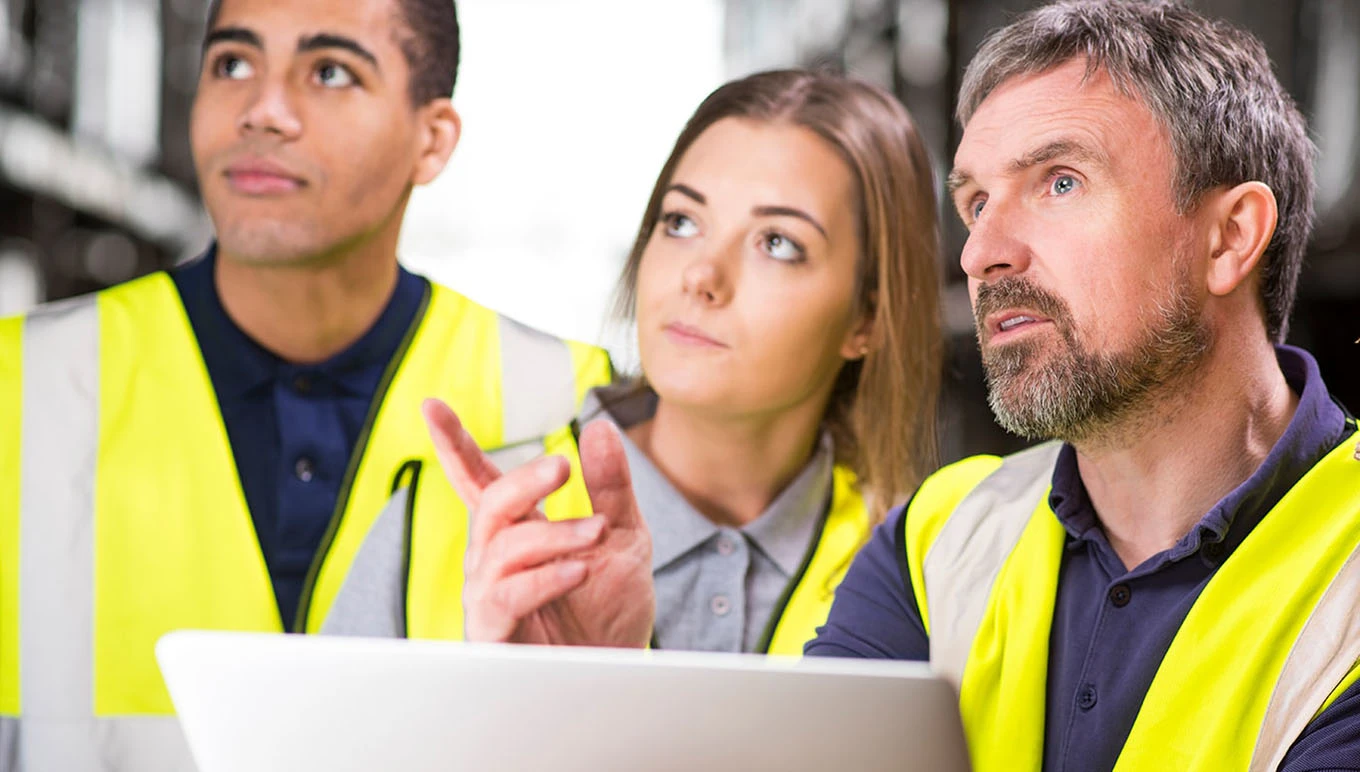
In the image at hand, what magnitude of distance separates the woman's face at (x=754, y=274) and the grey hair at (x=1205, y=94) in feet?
1.24

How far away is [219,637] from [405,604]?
3.23ft

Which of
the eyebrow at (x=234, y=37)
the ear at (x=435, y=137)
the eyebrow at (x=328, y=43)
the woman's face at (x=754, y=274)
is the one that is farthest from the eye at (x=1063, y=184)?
the eyebrow at (x=234, y=37)

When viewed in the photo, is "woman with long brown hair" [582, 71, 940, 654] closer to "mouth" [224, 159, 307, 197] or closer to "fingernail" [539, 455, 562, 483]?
"fingernail" [539, 455, 562, 483]

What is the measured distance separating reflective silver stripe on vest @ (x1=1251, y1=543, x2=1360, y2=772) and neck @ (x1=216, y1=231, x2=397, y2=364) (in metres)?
1.48

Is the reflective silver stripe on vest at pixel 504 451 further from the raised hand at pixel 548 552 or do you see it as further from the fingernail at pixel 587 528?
the fingernail at pixel 587 528

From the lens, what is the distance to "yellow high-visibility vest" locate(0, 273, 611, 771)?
2213 mm

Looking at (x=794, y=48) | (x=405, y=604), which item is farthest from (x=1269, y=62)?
(x=405, y=604)

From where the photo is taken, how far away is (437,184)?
93.4 inches

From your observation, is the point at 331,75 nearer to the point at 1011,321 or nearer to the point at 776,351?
the point at 776,351

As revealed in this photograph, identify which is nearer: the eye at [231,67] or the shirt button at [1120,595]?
the shirt button at [1120,595]

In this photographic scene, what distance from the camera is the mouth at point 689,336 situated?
226 cm

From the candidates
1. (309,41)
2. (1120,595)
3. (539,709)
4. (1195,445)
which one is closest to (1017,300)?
(1195,445)

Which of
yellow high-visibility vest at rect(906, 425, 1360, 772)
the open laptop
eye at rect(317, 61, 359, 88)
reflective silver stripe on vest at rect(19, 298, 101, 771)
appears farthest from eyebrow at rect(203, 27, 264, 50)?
yellow high-visibility vest at rect(906, 425, 1360, 772)

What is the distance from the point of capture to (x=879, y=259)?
226 cm
